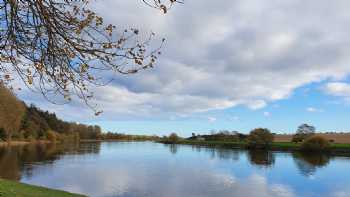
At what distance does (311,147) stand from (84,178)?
63.6m

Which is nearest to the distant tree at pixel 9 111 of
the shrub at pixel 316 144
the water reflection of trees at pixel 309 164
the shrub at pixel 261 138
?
the water reflection of trees at pixel 309 164

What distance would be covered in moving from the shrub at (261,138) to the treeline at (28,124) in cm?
5361

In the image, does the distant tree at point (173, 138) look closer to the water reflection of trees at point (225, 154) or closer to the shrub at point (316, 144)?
the water reflection of trees at point (225, 154)

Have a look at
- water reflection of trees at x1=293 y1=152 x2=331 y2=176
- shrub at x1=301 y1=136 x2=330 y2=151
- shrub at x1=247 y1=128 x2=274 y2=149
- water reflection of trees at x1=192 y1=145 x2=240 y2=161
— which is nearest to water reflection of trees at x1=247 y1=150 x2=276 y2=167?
water reflection of trees at x1=192 y1=145 x2=240 y2=161

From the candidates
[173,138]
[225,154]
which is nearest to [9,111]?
[225,154]

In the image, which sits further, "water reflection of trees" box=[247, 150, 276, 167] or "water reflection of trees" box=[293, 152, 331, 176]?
"water reflection of trees" box=[247, 150, 276, 167]

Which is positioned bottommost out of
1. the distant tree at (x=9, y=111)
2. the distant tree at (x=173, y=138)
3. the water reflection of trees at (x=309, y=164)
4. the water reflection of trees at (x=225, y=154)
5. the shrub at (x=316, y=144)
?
the water reflection of trees at (x=309, y=164)

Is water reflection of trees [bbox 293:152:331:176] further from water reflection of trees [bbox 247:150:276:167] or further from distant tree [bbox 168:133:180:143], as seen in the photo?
distant tree [bbox 168:133:180:143]

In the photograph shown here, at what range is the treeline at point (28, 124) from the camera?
64.3 metres

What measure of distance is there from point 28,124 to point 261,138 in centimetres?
5956

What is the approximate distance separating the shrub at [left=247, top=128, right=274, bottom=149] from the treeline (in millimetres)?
53611

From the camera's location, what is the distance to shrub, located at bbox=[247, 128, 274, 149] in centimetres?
9931

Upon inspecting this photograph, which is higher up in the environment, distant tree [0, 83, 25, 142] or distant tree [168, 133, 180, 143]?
distant tree [0, 83, 25, 142]

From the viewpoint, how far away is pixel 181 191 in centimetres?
2528
